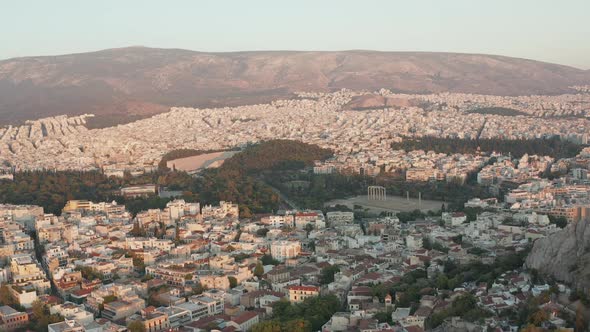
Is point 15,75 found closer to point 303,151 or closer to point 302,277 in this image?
point 303,151

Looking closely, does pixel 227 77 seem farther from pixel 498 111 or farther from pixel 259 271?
pixel 259 271

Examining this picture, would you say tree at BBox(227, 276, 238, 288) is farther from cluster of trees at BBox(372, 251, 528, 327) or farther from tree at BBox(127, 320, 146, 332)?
cluster of trees at BBox(372, 251, 528, 327)

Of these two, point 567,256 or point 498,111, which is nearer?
point 567,256

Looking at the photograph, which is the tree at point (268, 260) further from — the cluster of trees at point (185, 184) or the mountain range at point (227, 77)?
the mountain range at point (227, 77)

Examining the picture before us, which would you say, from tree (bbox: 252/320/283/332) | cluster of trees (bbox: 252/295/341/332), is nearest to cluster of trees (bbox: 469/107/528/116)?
cluster of trees (bbox: 252/295/341/332)

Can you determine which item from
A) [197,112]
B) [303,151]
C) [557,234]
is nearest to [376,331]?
[557,234]

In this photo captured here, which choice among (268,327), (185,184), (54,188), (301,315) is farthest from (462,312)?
(54,188)

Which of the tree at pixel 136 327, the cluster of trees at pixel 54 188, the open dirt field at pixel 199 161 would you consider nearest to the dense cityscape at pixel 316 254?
the tree at pixel 136 327
